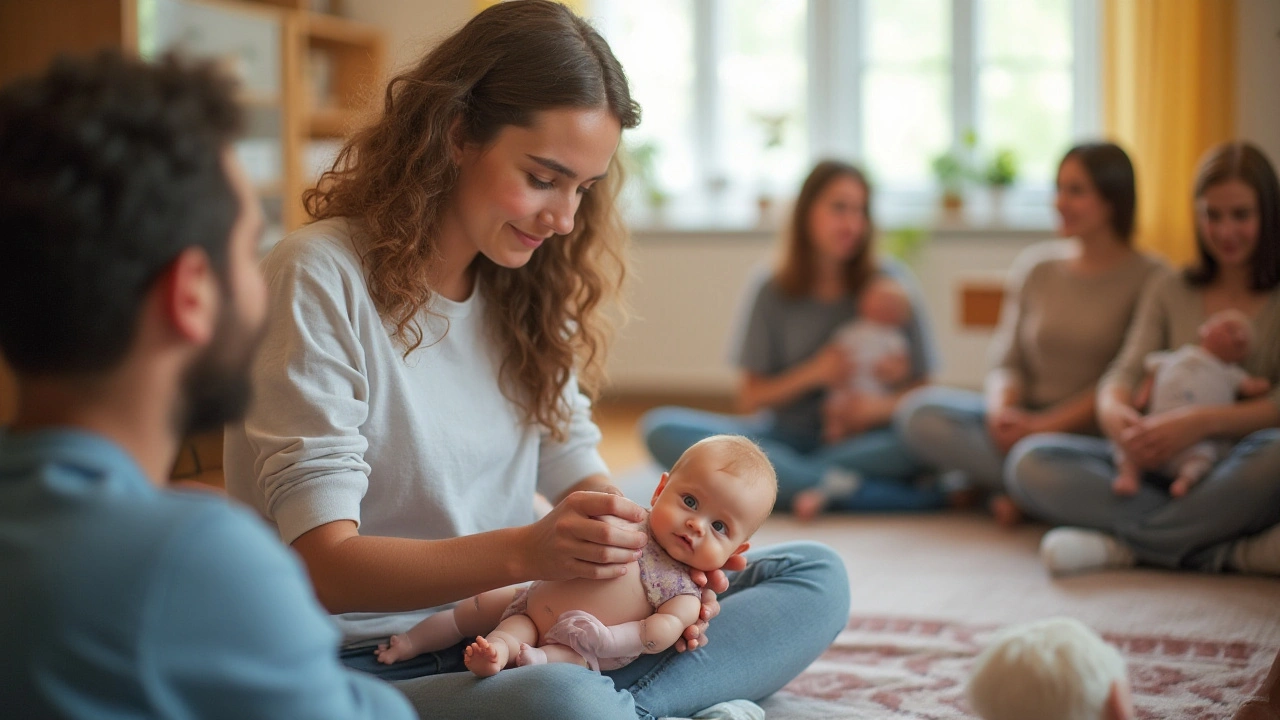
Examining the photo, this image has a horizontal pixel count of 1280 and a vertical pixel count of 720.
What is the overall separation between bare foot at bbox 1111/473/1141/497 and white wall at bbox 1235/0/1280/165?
2623 mm

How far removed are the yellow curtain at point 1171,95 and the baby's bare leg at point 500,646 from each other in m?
3.93

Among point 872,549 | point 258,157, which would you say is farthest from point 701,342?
point 872,549

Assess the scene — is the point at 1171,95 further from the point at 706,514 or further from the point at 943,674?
the point at 706,514

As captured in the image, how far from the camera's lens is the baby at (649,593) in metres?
1.46

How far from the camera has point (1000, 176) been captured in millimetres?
5203

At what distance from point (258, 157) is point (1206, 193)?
3.51 meters

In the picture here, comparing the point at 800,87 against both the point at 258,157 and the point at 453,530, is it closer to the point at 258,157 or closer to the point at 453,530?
the point at 258,157

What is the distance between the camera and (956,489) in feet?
11.3

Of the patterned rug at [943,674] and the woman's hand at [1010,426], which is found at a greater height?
the woman's hand at [1010,426]

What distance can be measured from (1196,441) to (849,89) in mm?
3293

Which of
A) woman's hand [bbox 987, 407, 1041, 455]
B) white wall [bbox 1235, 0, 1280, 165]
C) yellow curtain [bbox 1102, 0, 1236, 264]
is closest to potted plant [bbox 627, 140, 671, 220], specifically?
yellow curtain [bbox 1102, 0, 1236, 264]

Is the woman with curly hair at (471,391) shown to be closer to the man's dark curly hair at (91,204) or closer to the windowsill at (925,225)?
the man's dark curly hair at (91,204)

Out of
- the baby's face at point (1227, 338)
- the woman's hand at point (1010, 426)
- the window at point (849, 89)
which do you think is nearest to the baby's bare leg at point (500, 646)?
the baby's face at point (1227, 338)

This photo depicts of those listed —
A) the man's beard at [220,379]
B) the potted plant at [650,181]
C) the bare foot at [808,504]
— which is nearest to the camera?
the man's beard at [220,379]
